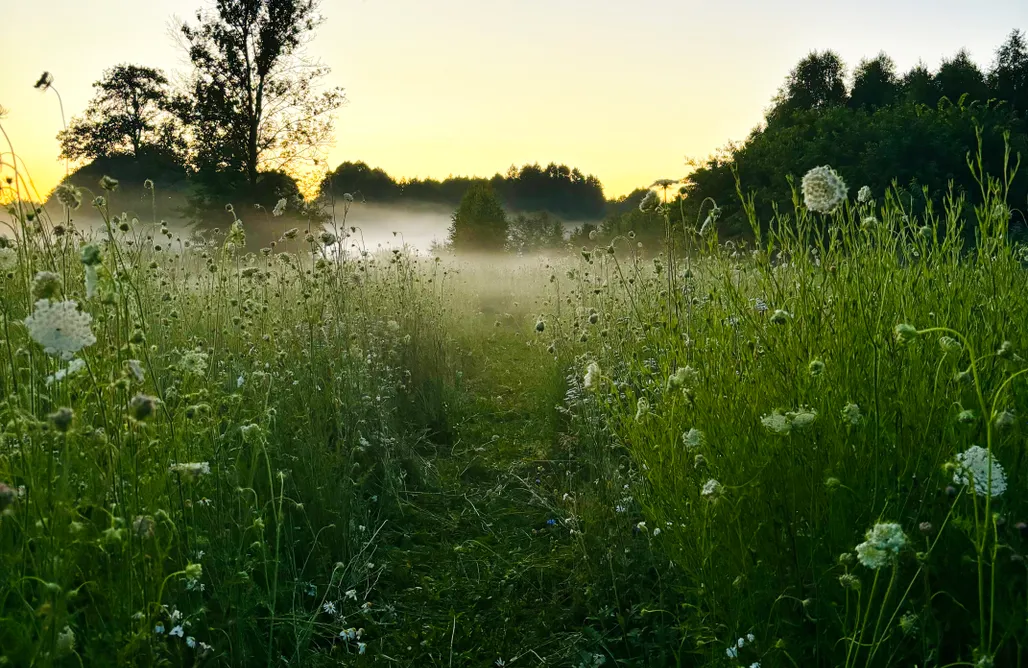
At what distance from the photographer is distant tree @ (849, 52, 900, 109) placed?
42.3 m

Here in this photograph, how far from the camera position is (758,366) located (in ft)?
8.24

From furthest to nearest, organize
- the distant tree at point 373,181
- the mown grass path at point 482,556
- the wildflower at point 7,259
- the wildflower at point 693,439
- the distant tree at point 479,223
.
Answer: the distant tree at point 479,223 → the distant tree at point 373,181 → the wildflower at point 7,259 → the mown grass path at point 482,556 → the wildflower at point 693,439

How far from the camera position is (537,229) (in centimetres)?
4509

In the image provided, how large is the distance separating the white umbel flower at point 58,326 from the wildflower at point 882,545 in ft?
5.84

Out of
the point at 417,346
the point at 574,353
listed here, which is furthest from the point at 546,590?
the point at 417,346

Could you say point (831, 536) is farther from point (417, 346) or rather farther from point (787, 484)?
point (417, 346)

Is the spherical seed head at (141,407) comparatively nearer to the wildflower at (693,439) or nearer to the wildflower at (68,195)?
the wildflower at (68,195)

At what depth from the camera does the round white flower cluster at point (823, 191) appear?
7.37 feet

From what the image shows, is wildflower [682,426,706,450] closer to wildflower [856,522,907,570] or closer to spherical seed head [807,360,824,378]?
spherical seed head [807,360,824,378]

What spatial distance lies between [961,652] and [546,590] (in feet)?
5.73

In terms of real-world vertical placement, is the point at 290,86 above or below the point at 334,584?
above

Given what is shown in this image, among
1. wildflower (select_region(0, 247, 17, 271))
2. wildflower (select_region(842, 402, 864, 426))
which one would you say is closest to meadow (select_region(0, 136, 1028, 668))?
wildflower (select_region(842, 402, 864, 426))

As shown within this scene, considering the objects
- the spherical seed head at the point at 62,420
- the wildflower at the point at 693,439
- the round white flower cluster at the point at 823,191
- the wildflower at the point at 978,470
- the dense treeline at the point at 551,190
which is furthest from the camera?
the dense treeline at the point at 551,190

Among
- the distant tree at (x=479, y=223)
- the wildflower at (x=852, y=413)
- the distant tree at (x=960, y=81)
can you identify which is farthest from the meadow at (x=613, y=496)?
the distant tree at (x=960, y=81)
